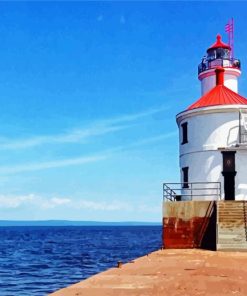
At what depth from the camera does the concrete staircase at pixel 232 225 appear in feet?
75.7

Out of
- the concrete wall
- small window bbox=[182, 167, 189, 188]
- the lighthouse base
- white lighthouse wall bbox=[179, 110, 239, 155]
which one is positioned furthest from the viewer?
small window bbox=[182, 167, 189, 188]

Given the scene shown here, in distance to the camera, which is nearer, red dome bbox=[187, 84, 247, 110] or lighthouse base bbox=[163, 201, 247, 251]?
lighthouse base bbox=[163, 201, 247, 251]

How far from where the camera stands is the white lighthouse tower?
28531 mm

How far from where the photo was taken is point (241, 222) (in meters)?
24.3

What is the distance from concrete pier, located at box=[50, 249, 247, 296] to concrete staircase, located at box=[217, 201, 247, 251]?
217cm

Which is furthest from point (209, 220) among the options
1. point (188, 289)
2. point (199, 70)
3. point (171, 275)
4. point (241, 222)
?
point (199, 70)

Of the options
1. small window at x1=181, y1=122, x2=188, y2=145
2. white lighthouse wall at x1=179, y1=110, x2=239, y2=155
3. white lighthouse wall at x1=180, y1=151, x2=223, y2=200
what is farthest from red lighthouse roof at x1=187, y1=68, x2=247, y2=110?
white lighthouse wall at x1=180, y1=151, x2=223, y2=200

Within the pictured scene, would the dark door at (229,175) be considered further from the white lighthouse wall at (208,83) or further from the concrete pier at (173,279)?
the white lighthouse wall at (208,83)

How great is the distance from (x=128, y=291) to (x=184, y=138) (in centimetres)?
1844

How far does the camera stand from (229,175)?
28625 millimetres

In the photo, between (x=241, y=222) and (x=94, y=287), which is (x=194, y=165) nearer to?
(x=241, y=222)

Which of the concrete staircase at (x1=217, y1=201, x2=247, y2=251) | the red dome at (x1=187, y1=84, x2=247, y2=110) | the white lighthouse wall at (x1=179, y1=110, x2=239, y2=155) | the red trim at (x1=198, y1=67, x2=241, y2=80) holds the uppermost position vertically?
the red trim at (x1=198, y1=67, x2=241, y2=80)

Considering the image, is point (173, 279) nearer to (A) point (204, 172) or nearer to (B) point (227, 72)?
(A) point (204, 172)

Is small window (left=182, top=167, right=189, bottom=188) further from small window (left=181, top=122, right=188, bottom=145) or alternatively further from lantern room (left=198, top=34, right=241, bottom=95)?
lantern room (left=198, top=34, right=241, bottom=95)
